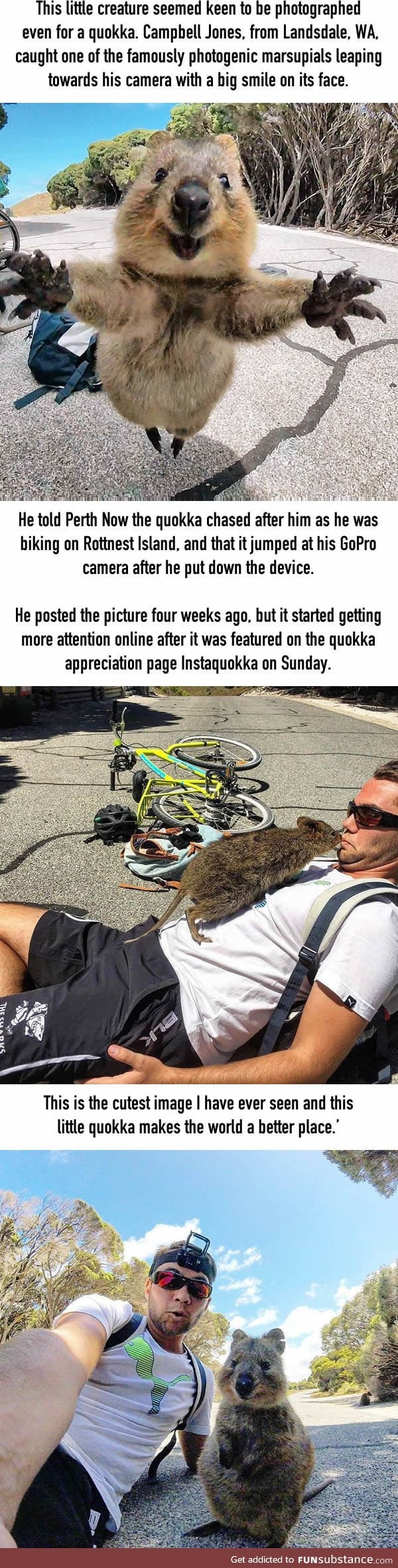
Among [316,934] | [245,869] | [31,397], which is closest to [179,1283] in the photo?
[316,934]

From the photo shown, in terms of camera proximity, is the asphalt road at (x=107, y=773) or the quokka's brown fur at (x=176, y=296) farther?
the asphalt road at (x=107, y=773)

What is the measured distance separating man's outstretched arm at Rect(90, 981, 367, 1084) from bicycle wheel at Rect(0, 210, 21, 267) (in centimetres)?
263

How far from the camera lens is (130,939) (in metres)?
2.34

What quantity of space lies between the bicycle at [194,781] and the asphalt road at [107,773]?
62 millimetres

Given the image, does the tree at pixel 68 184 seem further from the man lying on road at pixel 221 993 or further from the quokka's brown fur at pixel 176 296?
the man lying on road at pixel 221 993

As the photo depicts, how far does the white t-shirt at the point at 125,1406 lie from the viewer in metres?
1.42

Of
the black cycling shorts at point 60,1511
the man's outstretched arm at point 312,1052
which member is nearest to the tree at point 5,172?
the man's outstretched arm at point 312,1052

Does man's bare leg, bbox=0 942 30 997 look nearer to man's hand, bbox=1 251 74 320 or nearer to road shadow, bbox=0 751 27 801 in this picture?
road shadow, bbox=0 751 27 801

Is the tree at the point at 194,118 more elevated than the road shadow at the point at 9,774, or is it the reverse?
the tree at the point at 194,118

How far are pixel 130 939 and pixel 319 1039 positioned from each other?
2.19 feet

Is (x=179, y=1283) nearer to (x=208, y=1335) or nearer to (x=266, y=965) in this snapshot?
(x=208, y=1335)

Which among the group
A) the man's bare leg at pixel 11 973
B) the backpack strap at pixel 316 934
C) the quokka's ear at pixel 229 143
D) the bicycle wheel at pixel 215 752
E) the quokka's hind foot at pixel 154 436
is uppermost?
the quokka's ear at pixel 229 143

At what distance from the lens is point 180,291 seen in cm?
270

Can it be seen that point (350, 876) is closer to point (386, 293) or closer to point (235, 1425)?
point (235, 1425)
